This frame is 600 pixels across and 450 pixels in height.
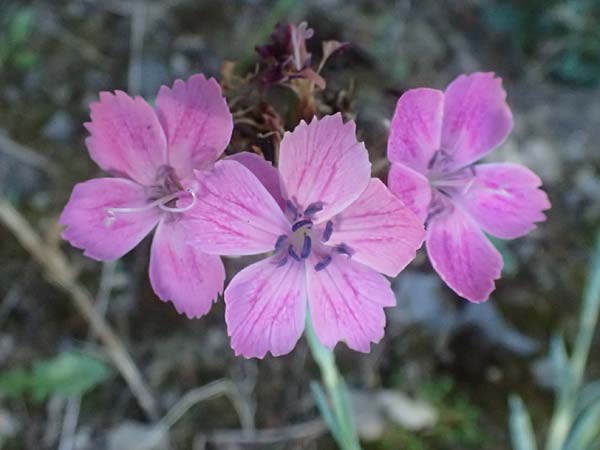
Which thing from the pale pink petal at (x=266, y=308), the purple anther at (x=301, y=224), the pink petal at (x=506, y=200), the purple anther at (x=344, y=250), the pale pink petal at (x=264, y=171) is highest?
the pale pink petal at (x=264, y=171)

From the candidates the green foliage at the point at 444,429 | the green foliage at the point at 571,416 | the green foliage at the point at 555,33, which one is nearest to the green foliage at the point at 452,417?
the green foliage at the point at 444,429

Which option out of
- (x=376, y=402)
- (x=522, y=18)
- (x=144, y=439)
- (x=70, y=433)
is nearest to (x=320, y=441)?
(x=376, y=402)

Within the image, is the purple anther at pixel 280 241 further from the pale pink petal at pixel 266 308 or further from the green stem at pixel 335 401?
the green stem at pixel 335 401

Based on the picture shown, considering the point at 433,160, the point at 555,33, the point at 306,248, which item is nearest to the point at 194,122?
the point at 306,248

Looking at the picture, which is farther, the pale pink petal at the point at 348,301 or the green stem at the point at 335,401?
the green stem at the point at 335,401

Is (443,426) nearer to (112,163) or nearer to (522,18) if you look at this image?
(112,163)

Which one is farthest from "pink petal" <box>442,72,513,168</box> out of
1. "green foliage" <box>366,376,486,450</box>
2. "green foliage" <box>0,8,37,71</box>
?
"green foliage" <box>0,8,37,71</box>
